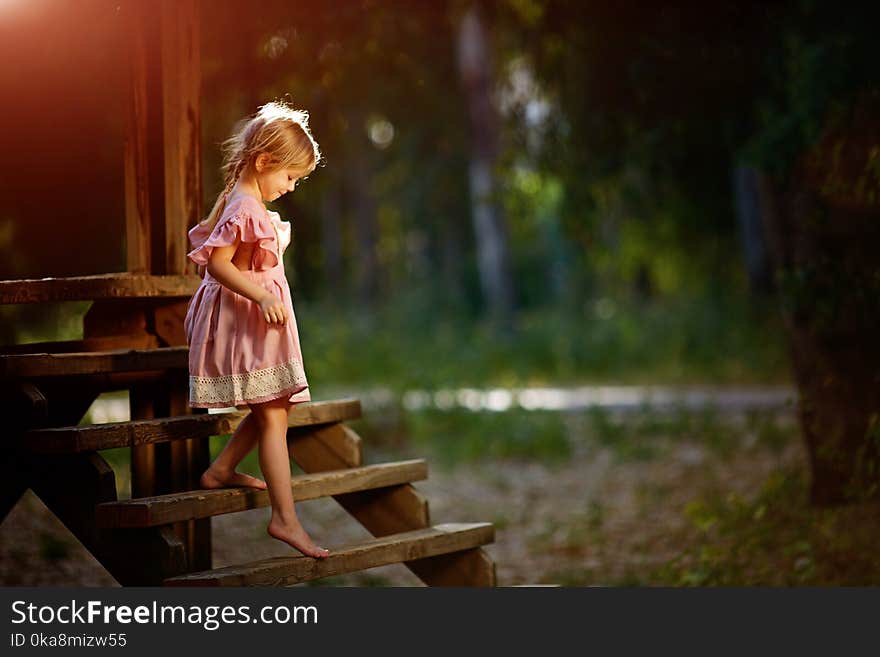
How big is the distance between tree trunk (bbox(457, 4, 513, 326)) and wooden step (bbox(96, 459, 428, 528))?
54.9 feet

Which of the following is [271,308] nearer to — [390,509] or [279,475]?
[279,475]

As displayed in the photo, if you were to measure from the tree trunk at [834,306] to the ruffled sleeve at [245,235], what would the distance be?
3117 millimetres

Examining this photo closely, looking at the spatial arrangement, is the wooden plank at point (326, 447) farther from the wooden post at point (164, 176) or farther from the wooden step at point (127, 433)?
the wooden post at point (164, 176)

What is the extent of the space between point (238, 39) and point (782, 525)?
3.99 metres

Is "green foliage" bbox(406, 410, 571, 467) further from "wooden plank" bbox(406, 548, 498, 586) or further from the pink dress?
the pink dress

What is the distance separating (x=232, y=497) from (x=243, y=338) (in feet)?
1.85

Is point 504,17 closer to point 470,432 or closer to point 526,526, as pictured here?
point 526,526

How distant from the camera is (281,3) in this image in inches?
268

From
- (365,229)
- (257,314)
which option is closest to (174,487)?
(257,314)

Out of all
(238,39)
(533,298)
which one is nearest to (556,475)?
(238,39)

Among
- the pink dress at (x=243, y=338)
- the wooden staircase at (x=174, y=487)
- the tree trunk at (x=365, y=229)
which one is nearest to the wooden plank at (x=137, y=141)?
the wooden staircase at (x=174, y=487)

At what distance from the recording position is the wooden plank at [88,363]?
4.39 metres

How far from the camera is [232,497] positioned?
4.40 meters

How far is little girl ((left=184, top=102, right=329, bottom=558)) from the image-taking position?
13.9ft
